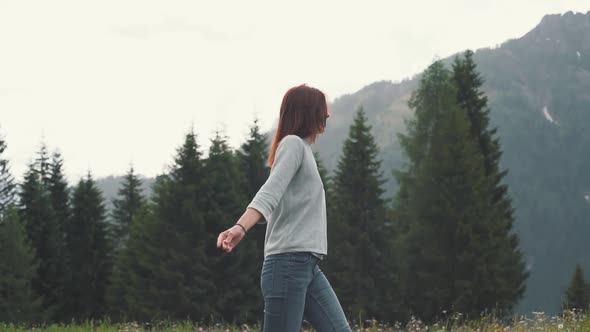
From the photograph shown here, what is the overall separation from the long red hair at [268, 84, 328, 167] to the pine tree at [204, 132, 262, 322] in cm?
3196

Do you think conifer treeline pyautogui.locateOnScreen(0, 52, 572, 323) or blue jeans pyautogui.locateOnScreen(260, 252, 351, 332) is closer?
blue jeans pyautogui.locateOnScreen(260, 252, 351, 332)

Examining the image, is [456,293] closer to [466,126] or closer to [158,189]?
[466,126]

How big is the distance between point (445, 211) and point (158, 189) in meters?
15.4

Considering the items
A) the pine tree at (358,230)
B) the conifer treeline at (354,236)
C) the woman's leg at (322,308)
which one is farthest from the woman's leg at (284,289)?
the pine tree at (358,230)

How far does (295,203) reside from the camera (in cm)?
→ 400

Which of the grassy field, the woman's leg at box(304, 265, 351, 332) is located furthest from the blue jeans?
the grassy field

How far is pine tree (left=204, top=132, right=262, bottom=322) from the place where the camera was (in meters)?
36.4

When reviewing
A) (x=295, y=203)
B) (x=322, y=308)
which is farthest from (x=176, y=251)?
(x=295, y=203)

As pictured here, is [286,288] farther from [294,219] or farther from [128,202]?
[128,202]

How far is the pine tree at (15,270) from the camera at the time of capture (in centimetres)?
4047

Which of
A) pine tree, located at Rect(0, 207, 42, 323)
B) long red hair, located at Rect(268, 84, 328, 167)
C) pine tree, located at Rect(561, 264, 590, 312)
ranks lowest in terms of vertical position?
pine tree, located at Rect(561, 264, 590, 312)

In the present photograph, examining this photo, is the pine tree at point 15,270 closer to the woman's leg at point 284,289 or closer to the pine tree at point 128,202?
the pine tree at point 128,202

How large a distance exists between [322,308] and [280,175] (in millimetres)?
853

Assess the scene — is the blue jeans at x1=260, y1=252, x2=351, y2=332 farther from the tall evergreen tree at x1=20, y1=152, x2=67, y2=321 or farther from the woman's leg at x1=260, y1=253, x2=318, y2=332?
the tall evergreen tree at x1=20, y1=152, x2=67, y2=321
